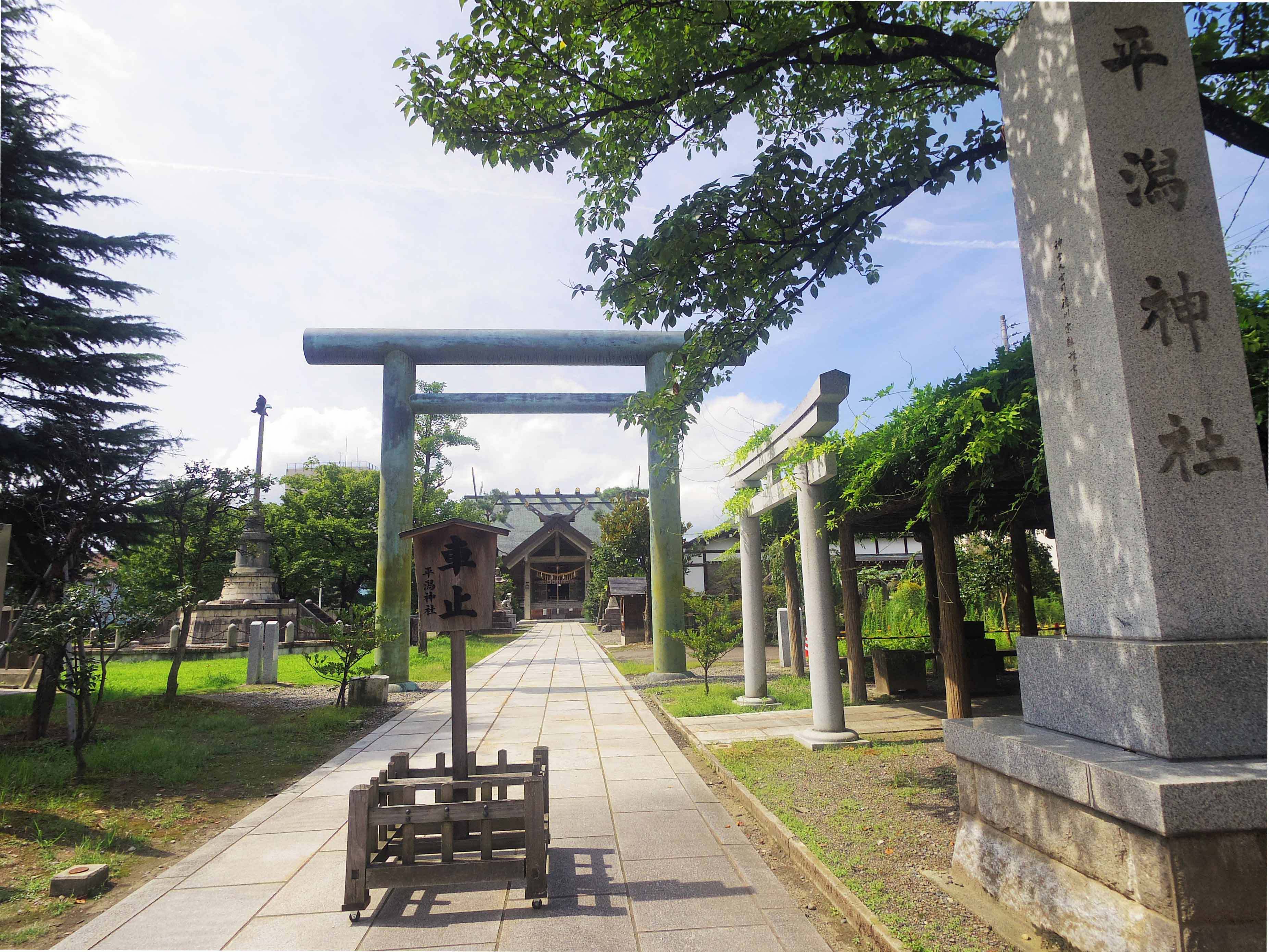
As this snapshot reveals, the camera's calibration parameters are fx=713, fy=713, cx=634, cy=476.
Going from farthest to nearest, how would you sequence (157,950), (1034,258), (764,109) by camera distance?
(764,109)
(1034,258)
(157,950)

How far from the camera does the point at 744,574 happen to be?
9766 millimetres

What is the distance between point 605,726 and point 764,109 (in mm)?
6905

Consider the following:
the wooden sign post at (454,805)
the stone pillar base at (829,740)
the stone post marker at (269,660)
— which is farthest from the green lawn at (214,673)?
the wooden sign post at (454,805)

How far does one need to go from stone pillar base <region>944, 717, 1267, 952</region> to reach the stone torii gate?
814 cm

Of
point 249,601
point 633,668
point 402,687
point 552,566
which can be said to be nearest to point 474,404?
point 402,687

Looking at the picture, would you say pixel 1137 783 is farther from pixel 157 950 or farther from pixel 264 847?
pixel 264 847

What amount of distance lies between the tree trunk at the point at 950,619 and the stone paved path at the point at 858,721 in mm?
505

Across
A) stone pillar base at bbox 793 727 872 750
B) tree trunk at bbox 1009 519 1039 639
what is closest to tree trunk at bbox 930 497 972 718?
stone pillar base at bbox 793 727 872 750

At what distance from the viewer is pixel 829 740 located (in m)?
7.10

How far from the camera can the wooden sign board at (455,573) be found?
446 cm

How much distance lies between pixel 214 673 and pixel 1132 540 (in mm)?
16153

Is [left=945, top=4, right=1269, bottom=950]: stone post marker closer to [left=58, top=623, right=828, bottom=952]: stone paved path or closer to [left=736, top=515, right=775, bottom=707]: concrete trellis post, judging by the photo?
[left=58, top=623, right=828, bottom=952]: stone paved path

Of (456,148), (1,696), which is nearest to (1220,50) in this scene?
(456,148)

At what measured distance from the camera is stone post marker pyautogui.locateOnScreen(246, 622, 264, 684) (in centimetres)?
1312
